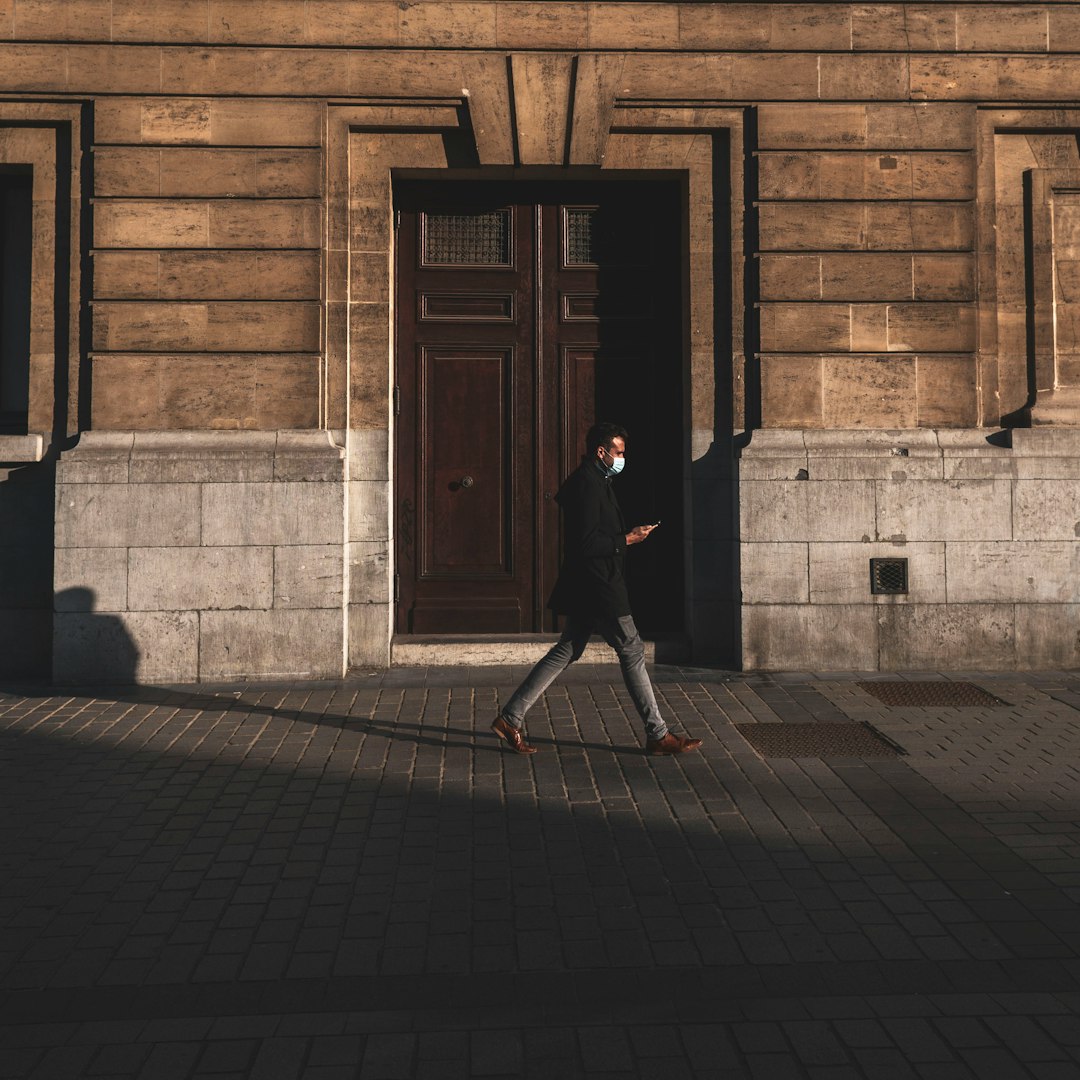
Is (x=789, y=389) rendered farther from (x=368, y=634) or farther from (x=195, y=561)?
(x=195, y=561)

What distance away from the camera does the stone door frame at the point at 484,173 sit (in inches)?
372

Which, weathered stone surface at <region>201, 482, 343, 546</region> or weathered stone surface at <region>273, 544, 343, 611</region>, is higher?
weathered stone surface at <region>201, 482, 343, 546</region>

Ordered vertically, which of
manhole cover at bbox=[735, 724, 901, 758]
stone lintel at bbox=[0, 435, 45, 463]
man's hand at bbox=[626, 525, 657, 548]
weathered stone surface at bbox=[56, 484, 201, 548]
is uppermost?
stone lintel at bbox=[0, 435, 45, 463]

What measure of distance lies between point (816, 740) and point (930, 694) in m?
1.90

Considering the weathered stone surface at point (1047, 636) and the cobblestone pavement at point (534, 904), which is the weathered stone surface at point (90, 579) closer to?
the cobblestone pavement at point (534, 904)

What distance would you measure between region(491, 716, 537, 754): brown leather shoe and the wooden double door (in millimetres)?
3590

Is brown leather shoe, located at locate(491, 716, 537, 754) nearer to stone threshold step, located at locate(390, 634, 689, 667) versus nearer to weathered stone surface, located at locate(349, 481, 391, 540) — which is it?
stone threshold step, located at locate(390, 634, 689, 667)

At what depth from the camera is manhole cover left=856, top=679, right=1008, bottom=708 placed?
8.00 meters

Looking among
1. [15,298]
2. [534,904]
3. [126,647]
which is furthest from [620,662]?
[15,298]

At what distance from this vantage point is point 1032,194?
32.1ft

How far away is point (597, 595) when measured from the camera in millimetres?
6523

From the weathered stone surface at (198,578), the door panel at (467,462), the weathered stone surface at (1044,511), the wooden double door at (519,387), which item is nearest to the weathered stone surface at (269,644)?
the weathered stone surface at (198,578)

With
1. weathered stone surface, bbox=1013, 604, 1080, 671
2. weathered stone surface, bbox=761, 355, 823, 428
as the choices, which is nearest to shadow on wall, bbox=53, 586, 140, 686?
weathered stone surface, bbox=761, 355, 823, 428

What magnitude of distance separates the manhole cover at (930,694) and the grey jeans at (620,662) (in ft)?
8.02
